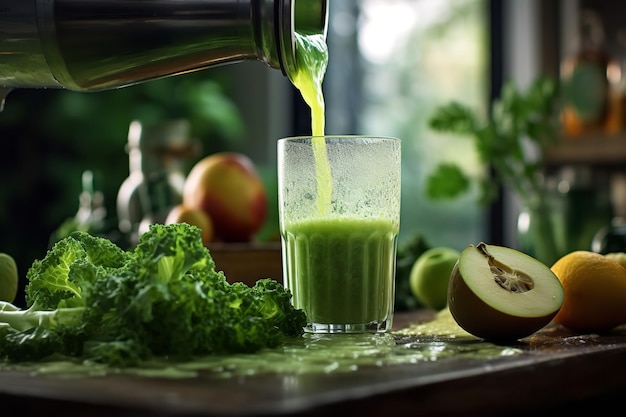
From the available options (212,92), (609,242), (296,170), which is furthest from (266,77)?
(296,170)

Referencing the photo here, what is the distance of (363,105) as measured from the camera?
403cm

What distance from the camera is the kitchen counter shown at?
662 millimetres

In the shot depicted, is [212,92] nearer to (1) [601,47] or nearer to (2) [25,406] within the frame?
(1) [601,47]

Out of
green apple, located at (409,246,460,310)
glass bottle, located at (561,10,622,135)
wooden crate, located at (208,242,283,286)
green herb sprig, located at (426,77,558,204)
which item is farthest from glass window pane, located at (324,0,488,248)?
green apple, located at (409,246,460,310)

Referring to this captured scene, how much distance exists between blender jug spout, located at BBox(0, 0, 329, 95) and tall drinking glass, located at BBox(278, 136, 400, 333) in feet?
0.40

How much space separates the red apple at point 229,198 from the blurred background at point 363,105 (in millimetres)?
1495

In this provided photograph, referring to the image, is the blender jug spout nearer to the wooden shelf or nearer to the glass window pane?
the wooden shelf

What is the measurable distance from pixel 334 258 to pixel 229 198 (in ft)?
2.68

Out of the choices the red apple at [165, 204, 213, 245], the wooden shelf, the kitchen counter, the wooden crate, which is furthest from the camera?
the wooden shelf

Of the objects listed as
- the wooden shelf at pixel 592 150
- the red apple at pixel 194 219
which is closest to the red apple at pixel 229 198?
the red apple at pixel 194 219

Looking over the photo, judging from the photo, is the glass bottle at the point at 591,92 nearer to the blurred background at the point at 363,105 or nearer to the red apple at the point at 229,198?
the blurred background at the point at 363,105

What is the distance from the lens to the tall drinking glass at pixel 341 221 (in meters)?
1.18

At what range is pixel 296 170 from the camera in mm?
1194

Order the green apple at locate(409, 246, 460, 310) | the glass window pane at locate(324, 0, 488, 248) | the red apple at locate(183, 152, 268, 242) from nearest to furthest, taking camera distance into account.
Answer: the green apple at locate(409, 246, 460, 310) < the red apple at locate(183, 152, 268, 242) < the glass window pane at locate(324, 0, 488, 248)
